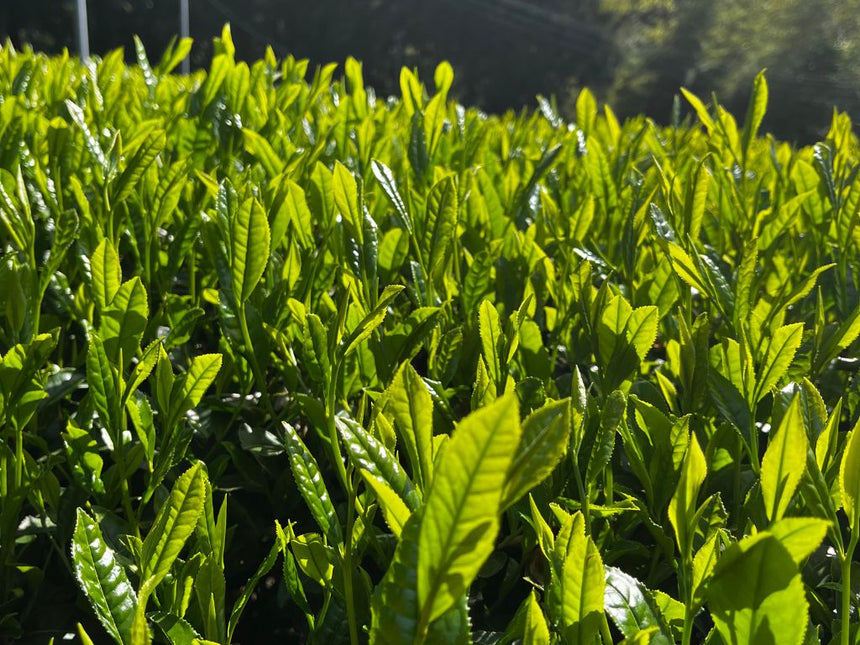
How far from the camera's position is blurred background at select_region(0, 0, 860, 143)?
3741 cm

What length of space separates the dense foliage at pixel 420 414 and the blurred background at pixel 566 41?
1390 inches

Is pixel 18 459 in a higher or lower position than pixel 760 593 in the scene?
lower

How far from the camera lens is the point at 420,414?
67cm

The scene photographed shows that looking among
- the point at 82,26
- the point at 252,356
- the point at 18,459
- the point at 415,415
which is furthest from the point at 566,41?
the point at 415,415

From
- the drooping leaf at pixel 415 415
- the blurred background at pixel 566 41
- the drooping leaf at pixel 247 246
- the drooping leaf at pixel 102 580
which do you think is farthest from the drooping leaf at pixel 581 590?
the blurred background at pixel 566 41

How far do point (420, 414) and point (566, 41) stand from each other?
43044mm

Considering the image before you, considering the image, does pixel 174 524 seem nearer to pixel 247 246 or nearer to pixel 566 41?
pixel 247 246

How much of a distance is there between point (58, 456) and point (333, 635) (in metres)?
0.49

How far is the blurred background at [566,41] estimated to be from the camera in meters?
37.4

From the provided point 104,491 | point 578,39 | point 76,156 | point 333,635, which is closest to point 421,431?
point 333,635

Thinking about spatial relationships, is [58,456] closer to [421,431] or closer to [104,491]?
[104,491]

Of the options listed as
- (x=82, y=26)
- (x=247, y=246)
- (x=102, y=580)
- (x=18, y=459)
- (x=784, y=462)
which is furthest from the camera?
(x=82, y=26)

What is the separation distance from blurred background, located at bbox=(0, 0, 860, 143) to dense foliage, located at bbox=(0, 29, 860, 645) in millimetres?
35299

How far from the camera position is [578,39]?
135 feet
